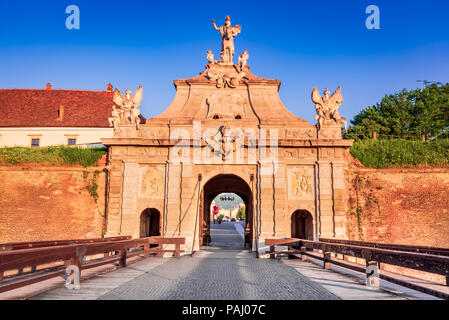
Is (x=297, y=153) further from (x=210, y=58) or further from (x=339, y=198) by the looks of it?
(x=210, y=58)

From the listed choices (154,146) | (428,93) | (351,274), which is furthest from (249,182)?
(428,93)

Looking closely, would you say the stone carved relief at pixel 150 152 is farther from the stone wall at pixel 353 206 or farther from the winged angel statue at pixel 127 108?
the stone wall at pixel 353 206

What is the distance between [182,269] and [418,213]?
15.2 metres

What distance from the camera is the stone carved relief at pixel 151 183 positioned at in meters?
20.2

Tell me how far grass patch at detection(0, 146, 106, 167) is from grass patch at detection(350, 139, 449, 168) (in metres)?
16.3

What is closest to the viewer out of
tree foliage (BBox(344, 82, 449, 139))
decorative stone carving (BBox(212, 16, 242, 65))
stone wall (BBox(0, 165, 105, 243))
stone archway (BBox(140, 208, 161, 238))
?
stone wall (BBox(0, 165, 105, 243))

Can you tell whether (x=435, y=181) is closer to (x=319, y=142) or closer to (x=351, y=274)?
(x=319, y=142)

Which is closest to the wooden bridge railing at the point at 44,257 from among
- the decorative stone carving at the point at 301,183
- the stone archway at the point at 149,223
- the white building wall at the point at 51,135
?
the stone archway at the point at 149,223

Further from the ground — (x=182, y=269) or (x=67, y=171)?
(x=67, y=171)

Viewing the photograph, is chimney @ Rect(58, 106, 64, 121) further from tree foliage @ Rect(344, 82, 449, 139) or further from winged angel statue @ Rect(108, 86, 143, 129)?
tree foliage @ Rect(344, 82, 449, 139)

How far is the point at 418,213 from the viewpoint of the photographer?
20609 mm

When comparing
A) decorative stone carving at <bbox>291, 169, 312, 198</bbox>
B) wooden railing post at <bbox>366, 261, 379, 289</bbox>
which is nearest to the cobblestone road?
wooden railing post at <bbox>366, 261, 379, 289</bbox>

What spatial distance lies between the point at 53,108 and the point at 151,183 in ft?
67.4

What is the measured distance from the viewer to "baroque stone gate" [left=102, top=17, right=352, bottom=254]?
19.7 meters
